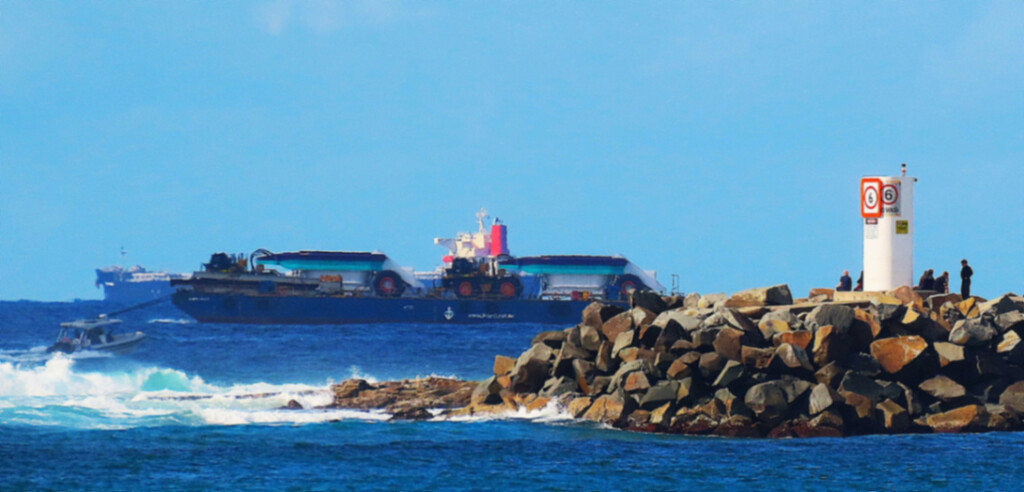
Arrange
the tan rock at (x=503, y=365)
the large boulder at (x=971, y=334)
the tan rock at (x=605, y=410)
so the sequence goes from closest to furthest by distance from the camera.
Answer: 1. the tan rock at (x=605, y=410)
2. the large boulder at (x=971, y=334)
3. the tan rock at (x=503, y=365)

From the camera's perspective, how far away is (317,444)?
880 inches

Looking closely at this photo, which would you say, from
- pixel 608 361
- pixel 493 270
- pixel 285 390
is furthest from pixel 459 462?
pixel 493 270

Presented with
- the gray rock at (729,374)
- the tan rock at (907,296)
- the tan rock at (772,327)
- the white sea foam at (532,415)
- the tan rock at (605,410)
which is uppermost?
the tan rock at (907,296)

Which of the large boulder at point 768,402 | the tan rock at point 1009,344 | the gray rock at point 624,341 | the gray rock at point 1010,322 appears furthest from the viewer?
the gray rock at point 624,341

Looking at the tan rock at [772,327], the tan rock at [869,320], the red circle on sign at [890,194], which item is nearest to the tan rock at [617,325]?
the tan rock at [772,327]

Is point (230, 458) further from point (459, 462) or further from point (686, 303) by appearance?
point (686, 303)

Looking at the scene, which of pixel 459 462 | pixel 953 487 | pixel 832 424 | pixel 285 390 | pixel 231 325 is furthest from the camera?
pixel 231 325

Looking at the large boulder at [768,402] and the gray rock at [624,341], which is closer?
the large boulder at [768,402]

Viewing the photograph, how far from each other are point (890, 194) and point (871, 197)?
417 millimetres

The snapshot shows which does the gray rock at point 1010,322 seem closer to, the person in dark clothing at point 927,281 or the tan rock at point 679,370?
the person in dark clothing at point 927,281

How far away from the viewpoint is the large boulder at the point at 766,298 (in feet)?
83.8

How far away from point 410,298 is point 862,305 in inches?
2939

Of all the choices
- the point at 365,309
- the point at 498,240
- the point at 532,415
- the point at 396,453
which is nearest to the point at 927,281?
the point at 532,415

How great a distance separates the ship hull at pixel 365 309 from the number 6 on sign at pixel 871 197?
6664 centimetres
